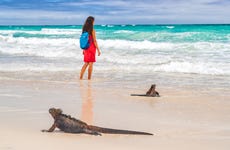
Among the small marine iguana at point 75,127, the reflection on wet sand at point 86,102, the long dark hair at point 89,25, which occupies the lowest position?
the reflection on wet sand at point 86,102

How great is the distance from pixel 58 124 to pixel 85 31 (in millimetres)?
5990

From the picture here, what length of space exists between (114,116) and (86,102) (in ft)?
4.38

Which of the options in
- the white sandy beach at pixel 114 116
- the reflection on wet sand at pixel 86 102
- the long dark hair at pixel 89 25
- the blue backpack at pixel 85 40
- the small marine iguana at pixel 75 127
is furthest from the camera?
the blue backpack at pixel 85 40

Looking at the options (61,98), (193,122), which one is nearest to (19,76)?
(61,98)

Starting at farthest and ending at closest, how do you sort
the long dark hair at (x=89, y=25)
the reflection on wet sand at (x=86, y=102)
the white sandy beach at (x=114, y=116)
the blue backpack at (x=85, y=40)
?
the blue backpack at (x=85, y=40), the long dark hair at (x=89, y=25), the reflection on wet sand at (x=86, y=102), the white sandy beach at (x=114, y=116)

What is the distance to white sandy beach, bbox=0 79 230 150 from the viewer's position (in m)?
4.77

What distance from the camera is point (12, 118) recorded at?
6098 mm

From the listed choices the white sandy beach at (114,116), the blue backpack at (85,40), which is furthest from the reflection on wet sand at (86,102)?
the blue backpack at (85,40)

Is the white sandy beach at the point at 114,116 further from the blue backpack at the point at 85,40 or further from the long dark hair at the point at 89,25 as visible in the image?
the long dark hair at the point at 89,25

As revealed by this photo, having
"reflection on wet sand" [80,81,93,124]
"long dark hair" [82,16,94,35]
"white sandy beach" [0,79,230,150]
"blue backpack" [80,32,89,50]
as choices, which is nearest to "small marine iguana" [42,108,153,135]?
"white sandy beach" [0,79,230,150]

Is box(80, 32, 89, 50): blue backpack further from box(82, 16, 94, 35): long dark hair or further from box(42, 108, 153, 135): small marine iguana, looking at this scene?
box(42, 108, 153, 135): small marine iguana

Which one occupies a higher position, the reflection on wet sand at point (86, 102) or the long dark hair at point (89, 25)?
the long dark hair at point (89, 25)

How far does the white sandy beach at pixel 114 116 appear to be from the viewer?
477 centimetres

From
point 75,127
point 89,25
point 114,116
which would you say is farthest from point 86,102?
point 89,25
